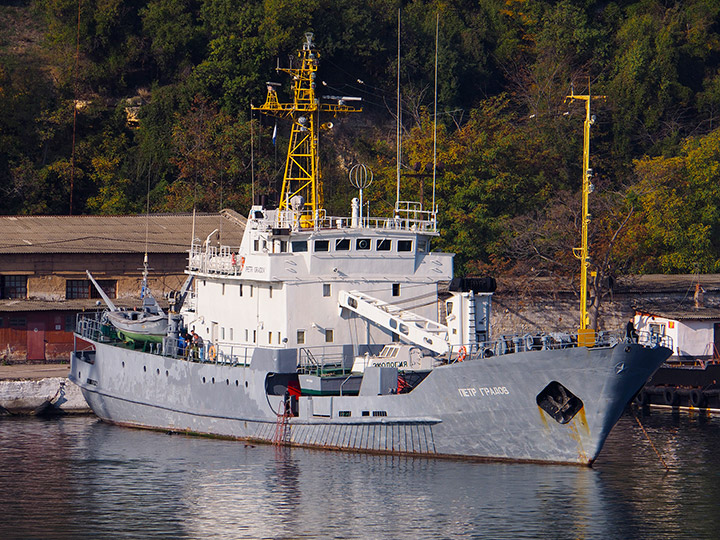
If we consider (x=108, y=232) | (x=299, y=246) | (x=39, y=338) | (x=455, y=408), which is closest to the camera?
(x=455, y=408)

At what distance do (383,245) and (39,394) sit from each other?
48.1 feet

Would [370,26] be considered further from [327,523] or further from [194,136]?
[327,523]

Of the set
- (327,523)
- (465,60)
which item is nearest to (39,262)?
(327,523)

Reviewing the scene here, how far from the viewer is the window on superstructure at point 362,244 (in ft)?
121

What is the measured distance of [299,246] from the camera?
1451 inches

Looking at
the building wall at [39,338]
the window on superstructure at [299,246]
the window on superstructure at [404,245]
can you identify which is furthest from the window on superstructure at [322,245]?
the building wall at [39,338]

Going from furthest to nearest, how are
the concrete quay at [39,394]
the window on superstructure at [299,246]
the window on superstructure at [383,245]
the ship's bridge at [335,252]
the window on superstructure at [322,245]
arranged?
1. the concrete quay at [39,394]
2. the window on superstructure at [383,245]
3. the window on superstructure at [299,246]
4. the window on superstructure at [322,245]
5. the ship's bridge at [335,252]

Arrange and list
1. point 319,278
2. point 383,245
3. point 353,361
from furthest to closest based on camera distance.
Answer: point 383,245 < point 319,278 < point 353,361

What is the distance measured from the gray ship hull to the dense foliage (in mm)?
20933

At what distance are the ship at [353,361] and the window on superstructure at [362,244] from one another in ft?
0.15

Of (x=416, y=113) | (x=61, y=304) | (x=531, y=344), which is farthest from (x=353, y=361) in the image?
(x=416, y=113)

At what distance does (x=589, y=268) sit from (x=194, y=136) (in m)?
27.7

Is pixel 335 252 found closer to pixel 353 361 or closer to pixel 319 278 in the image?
pixel 319 278

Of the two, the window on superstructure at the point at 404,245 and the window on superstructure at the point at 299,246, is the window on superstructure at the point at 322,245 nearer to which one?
the window on superstructure at the point at 299,246
